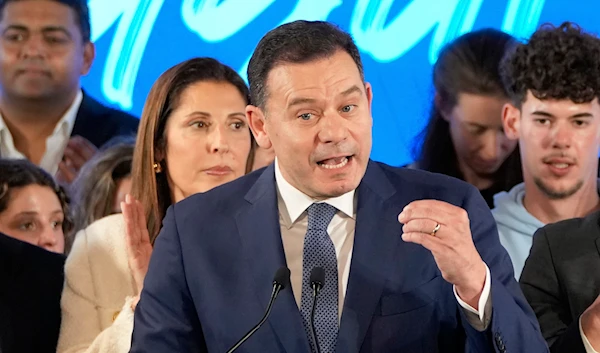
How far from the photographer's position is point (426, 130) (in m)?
4.07

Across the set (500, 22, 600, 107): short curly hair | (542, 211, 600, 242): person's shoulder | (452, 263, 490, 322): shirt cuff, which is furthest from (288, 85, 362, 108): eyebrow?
(500, 22, 600, 107): short curly hair

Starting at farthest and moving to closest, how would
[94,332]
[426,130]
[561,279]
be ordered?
[426,130] → [94,332] → [561,279]

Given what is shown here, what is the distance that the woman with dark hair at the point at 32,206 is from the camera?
342cm

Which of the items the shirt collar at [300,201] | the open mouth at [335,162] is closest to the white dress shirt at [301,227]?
the shirt collar at [300,201]

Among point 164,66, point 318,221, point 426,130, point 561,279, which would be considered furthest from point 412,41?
point 318,221

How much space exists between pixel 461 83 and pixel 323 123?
1.81 metres

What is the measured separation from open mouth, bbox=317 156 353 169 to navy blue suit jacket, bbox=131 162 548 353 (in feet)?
0.38

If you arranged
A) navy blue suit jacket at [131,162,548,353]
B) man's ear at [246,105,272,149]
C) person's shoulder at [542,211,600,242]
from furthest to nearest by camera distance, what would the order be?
person's shoulder at [542,211,600,242] → man's ear at [246,105,272,149] → navy blue suit jacket at [131,162,548,353]

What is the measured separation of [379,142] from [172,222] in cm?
199

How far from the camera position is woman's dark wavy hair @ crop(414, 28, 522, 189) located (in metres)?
3.94

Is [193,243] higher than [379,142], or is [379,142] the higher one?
[379,142]

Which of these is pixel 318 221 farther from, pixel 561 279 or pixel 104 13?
pixel 104 13

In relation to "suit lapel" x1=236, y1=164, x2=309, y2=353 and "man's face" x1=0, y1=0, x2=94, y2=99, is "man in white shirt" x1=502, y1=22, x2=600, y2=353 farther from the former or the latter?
"man's face" x1=0, y1=0, x2=94, y2=99

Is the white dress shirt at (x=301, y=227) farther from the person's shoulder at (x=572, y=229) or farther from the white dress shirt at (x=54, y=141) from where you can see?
the white dress shirt at (x=54, y=141)
